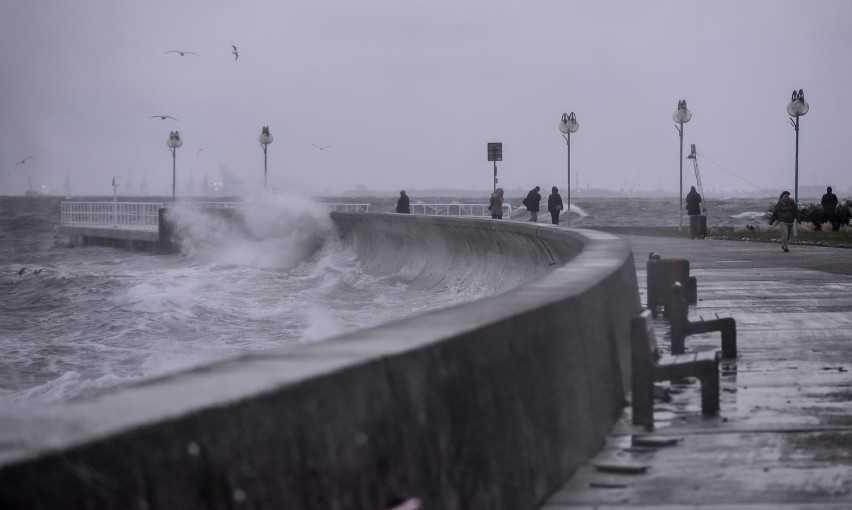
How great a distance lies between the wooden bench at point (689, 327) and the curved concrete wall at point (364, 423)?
2.83 metres

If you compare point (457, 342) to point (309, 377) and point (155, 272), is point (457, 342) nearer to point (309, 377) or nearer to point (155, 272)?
point (309, 377)

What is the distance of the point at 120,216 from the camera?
6256 centimetres

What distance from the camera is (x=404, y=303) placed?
2292cm

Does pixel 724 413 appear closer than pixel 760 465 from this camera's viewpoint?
No

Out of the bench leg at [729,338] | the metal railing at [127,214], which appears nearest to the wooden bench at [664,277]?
the bench leg at [729,338]

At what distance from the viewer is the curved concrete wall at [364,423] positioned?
2246 millimetres

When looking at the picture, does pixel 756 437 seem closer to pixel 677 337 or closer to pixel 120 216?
pixel 677 337

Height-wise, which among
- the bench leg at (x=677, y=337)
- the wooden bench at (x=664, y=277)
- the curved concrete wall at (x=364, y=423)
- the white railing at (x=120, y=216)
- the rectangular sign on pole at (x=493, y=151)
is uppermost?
the rectangular sign on pole at (x=493, y=151)

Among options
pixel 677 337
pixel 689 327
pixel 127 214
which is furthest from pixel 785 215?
pixel 127 214

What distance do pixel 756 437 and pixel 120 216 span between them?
193ft

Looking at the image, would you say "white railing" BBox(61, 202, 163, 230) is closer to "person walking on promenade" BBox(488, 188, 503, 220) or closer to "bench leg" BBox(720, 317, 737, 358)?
"person walking on promenade" BBox(488, 188, 503, 220)

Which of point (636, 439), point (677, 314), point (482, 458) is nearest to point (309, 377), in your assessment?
A: point (482, 458)

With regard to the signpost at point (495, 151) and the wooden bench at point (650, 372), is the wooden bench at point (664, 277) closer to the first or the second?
the wooden bench at point (650, 372)

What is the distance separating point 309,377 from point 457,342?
1.19 meters
